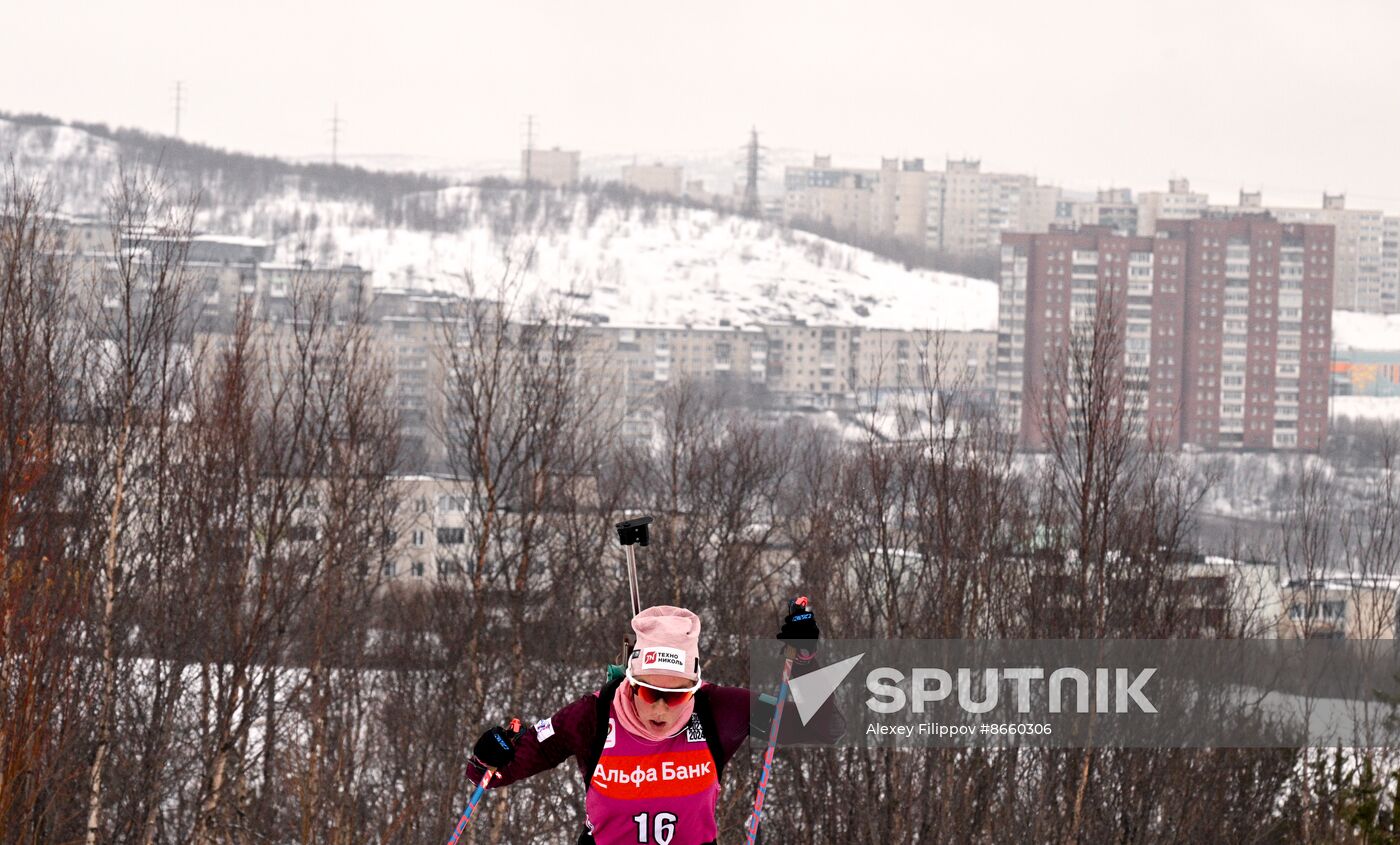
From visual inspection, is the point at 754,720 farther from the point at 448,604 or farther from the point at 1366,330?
the point at 1366,330

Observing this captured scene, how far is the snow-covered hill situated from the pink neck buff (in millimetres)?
148922

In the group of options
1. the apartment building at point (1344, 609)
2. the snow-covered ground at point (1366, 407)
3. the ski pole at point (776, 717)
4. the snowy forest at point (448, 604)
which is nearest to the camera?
the ski pole at point (776, 717)

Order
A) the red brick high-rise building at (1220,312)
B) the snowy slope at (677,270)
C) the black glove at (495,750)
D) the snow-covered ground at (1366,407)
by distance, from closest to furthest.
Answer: the black glove at (495,750) < the red brick high-rise building at (1220,312) < the snow-covered ground at (1366,407) < the snowy slope at (677,270)

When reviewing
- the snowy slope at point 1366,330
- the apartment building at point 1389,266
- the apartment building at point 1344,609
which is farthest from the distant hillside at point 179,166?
the apartment building at point 1344,609

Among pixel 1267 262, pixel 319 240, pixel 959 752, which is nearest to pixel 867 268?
pixel 319 240

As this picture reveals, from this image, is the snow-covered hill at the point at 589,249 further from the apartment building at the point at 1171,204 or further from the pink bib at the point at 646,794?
the pink bib at the point at 646,794

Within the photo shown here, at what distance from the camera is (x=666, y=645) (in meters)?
4.04

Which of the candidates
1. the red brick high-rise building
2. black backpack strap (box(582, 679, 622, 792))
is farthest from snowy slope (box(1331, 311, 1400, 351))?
black backpack strap (box(582, 679, 622, 792))

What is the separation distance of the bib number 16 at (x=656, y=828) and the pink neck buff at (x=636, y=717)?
0.67 feet

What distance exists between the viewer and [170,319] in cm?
1423

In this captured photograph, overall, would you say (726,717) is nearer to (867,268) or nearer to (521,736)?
(521,736)

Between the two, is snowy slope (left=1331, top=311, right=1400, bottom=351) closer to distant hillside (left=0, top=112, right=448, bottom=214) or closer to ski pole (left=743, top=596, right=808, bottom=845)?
distant hillside (left=0, top=112, right=448, bottom=214)

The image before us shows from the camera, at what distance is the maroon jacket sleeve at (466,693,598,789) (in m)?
4.16

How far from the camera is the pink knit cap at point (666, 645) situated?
13.2 ft
